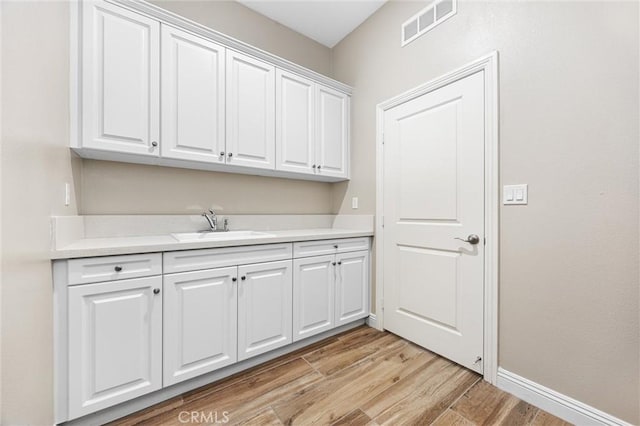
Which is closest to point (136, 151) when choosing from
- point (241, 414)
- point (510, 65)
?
point (241, 414)

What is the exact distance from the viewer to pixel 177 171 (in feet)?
6.77

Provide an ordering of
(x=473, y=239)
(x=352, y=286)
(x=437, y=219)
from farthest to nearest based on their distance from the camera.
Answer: (x=352, y=286) → (x=437, y=219) → (x=473, y=239)

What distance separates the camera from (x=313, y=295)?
2078mm

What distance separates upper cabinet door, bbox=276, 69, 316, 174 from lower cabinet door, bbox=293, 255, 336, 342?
875mm

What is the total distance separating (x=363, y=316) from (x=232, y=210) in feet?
5.10

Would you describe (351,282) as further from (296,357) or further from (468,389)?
(468,389)

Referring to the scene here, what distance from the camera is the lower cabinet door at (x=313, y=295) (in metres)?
1.99

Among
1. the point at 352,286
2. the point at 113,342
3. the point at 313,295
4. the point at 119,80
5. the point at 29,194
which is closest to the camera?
the point at 29,194

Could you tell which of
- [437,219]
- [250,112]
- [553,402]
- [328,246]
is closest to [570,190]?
[437,219]

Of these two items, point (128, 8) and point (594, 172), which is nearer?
point (594, 172)

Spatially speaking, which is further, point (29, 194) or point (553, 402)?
point (553, 402)

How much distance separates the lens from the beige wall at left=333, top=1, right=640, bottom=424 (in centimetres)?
120

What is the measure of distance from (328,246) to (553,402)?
Result: 1.60 metres

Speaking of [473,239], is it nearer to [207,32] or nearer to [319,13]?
[207,32]
